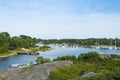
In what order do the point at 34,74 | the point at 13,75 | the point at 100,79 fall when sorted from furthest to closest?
1. the point at 13,75
2. the point at 34,74
3. the point at 100,79

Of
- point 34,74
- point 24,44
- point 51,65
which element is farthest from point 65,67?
point 24,44

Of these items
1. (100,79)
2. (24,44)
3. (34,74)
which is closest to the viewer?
(100,79)

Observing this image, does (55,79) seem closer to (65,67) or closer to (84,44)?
(65,67)

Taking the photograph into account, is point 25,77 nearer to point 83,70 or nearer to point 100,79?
point 83,70

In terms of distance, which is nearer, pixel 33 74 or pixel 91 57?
pixel 33 74

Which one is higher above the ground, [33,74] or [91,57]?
[91,57]

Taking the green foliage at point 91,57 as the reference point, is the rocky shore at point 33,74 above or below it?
below

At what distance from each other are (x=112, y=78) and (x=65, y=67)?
11004mm

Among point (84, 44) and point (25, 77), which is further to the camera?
point (84, 44)

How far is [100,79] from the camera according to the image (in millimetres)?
25516

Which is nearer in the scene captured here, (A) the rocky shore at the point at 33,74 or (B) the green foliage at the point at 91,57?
(A) the rocky shore at the point at 33,74

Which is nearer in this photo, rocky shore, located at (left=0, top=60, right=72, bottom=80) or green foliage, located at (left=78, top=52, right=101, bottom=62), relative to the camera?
rocky shore, located at (left=0, top=60, right=72, bottom=80)

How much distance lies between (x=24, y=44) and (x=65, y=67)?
9722 cm

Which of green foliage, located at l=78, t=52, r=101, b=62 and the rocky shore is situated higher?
green foliage, located at l=78, t=52, r=101, b=62
